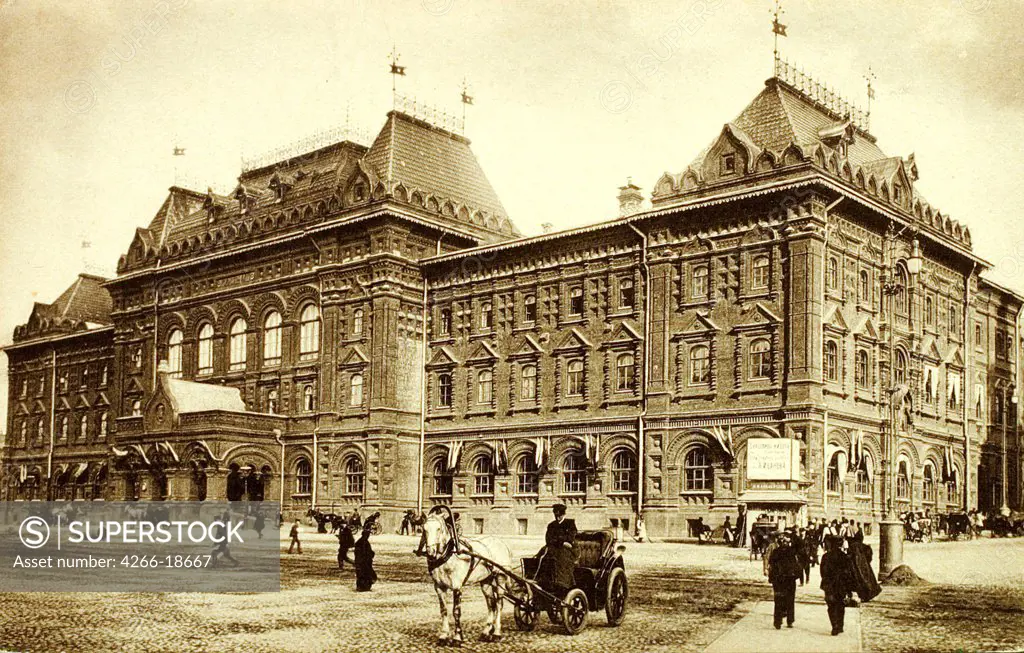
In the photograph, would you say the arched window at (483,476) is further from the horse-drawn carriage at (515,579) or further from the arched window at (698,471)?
the horse-drawn carriage at (515,579)

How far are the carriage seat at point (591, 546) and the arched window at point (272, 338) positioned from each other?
32258mm

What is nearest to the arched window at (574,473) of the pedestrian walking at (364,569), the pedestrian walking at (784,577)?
the pedestrian walking at (364,569)

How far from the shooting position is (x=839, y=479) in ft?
111

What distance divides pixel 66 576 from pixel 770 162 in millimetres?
21767

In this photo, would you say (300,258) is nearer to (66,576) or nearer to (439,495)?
(439,495)

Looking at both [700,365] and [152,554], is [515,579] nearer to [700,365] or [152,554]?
[152,554]

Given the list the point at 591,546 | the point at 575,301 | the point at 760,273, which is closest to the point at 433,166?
the point at 575,301

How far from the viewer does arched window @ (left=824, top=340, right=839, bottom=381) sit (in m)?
33.6

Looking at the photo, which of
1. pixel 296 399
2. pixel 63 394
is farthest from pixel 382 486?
pixel 63 394

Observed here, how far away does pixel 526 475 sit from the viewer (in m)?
40.0

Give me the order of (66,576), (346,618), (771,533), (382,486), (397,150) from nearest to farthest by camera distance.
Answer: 1. (346,618)
2. (66,576)
3. (771,533)
4. (382,486)
5. (397,150)

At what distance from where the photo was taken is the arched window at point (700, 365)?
35.4 meters

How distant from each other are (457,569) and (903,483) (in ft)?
80.8

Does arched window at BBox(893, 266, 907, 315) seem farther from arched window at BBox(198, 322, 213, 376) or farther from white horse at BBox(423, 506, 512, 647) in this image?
arched window at BBox(198, 322, 213, 376)
